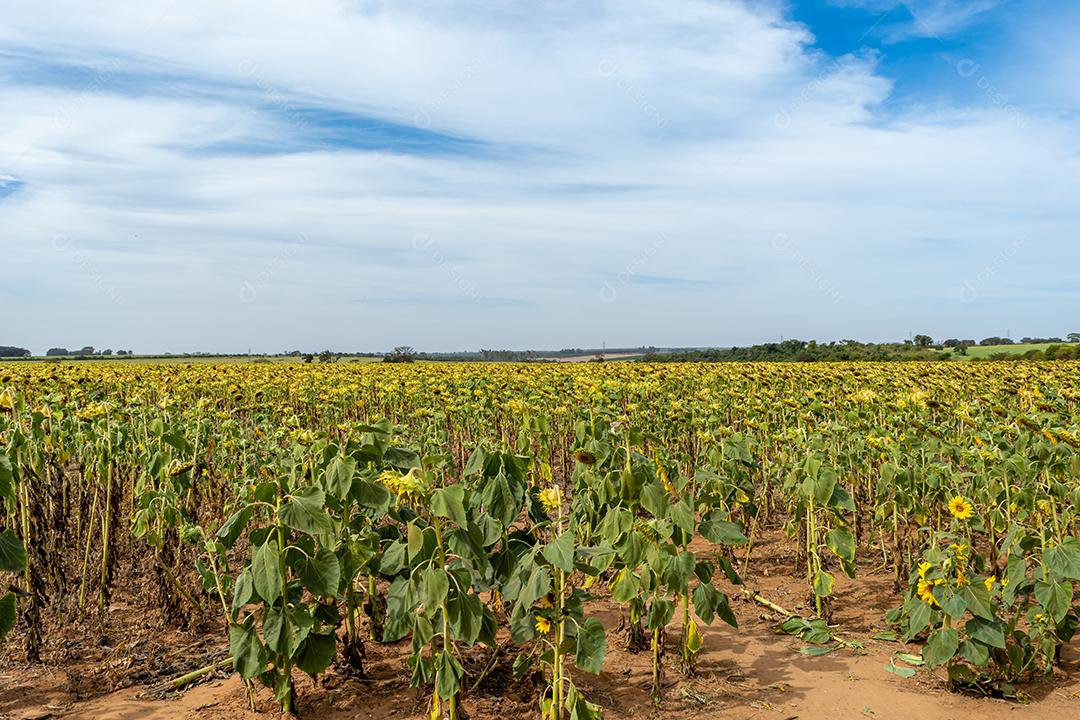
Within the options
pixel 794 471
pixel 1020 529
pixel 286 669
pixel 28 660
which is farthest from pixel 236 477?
pixel 1020 529

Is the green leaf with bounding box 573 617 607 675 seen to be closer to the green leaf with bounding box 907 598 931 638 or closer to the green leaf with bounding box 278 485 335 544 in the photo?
the green leaf with bounding box 278 485 335 544

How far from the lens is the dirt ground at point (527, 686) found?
3.61 m

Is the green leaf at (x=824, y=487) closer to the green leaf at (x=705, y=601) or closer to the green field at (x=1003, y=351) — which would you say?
the green leaf at (x=705, y=601)

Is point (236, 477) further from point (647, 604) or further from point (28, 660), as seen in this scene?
point (647, 604)

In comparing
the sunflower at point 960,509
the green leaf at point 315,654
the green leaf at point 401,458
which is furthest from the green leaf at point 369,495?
the sunflower at point 960,509

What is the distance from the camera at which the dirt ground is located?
11.8 feet

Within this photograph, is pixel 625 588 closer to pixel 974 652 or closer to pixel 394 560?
pixel 394 560

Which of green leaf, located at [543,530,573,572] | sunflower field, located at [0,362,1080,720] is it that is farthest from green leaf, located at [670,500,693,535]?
green leaf, located at [543,530,573,572]

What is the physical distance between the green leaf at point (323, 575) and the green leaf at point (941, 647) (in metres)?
2.88

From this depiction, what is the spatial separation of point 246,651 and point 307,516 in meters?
0.72

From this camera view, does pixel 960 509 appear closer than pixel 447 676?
No

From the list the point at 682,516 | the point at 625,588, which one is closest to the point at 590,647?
the point at 625,588

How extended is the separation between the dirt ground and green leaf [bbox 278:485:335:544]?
1134 mm

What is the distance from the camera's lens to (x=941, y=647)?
3.65 meters
